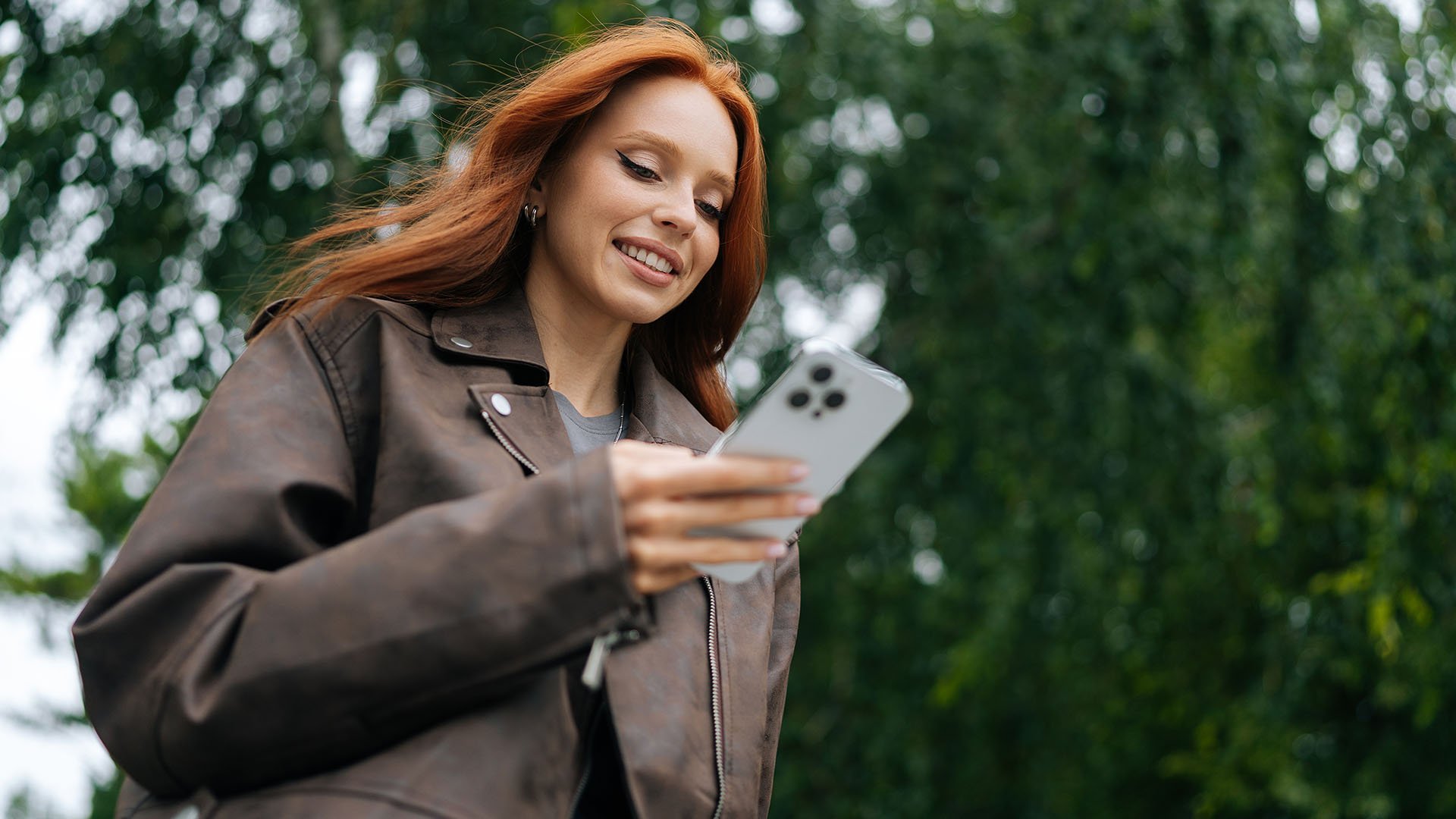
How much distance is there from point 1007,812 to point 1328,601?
2905 mm

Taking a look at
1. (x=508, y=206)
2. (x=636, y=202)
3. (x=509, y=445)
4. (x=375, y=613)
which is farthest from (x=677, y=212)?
(x=375, y=613)

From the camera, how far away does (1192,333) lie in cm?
550

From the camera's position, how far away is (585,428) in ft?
5.38

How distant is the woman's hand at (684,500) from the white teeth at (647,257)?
1.71 ft

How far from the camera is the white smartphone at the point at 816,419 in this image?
1111mm

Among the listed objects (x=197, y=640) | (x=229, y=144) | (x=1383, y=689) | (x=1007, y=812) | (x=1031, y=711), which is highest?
(x=197, y=640)

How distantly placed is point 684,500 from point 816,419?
131mm

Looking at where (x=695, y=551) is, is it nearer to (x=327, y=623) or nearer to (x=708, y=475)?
(x=708, y=475)

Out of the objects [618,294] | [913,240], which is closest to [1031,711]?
[913,240]

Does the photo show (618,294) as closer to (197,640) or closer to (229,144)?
(197,640)

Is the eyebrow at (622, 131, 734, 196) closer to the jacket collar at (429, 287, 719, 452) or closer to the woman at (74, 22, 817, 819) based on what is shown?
the woman at (74, 22, 817, 819)

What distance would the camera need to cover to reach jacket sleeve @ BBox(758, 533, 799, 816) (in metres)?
1.66

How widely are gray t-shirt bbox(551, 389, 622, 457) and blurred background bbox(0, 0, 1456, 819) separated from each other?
2267 millimetres

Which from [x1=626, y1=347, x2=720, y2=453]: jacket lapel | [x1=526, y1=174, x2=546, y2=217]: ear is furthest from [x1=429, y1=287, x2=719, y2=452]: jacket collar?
[x1=526, y1=174, x2=546, y2=217]: ear
